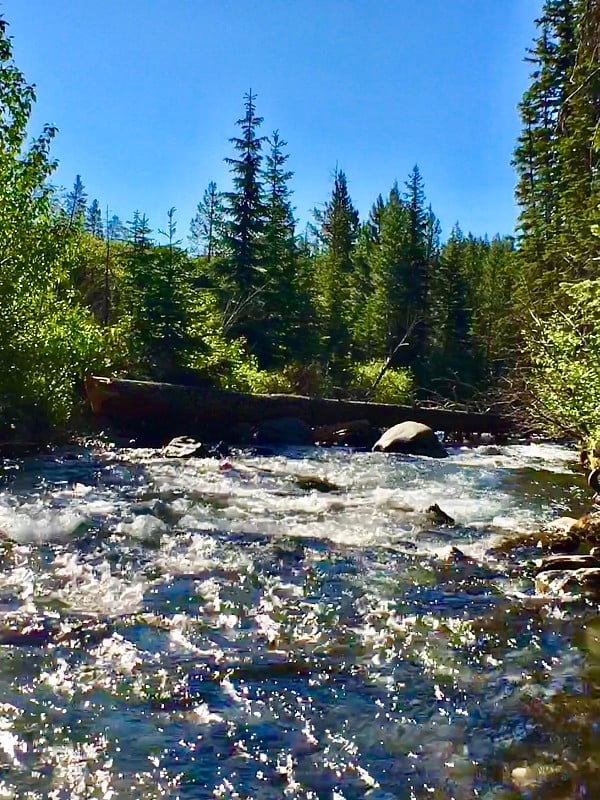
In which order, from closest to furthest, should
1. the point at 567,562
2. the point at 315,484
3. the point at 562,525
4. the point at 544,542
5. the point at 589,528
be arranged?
the point at 567,562, the point at 589,528, the point at 544,542, the point at 562,525, the point at 315,484

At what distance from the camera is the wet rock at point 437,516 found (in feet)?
32.9

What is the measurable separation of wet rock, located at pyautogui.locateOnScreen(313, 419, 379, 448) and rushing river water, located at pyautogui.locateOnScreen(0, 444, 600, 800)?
9.99 meters

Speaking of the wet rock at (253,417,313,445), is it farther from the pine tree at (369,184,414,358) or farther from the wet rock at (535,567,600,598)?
the pine tree at (369,184,414,358)

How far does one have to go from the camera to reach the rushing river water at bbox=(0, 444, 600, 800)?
3.80 meters

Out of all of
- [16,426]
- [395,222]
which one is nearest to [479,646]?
[16,426]

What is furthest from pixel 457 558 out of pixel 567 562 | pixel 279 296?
pixel 279 296

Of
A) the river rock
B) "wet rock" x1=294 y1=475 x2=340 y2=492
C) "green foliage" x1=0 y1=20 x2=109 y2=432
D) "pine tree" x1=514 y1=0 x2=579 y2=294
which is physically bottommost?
"wet rock" x1=294 y1=475 x2=340 y2=492

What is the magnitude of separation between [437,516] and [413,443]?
858cm

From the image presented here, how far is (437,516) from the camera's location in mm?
10242

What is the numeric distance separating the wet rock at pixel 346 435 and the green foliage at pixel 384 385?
11.8 metres

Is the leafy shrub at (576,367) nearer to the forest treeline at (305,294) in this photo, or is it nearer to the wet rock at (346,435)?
the forest treeline at (305,294)

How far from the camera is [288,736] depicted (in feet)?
13.8

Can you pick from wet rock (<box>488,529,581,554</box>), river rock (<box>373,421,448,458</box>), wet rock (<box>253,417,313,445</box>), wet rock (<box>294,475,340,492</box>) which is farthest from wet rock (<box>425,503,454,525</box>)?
wet rock (<box>253,417,313,445</box>)

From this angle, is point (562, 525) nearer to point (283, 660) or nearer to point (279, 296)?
point (283, 660)
